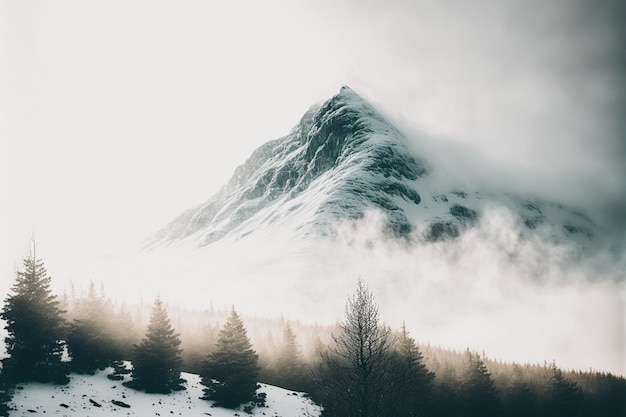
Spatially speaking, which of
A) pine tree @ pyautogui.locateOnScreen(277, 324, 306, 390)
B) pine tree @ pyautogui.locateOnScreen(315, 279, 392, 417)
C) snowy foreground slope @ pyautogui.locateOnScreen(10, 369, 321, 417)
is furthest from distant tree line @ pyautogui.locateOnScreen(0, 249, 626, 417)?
snowy foreground slope @ pyautogui.locateOnScreen(10, 369, 321, 417)

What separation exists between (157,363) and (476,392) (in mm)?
44356

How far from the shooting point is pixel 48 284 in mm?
41906

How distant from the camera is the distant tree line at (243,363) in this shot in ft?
58.9

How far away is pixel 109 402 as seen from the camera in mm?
38719

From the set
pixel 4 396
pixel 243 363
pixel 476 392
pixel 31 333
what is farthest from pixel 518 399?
pixel 4 396

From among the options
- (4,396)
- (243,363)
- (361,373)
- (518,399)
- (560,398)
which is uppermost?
(361,373)

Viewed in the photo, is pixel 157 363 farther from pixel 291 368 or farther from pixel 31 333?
pixel 291 368

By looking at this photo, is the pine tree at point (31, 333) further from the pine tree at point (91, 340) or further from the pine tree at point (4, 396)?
the pine tree at point (91, 340)

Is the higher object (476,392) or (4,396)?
(4,396)

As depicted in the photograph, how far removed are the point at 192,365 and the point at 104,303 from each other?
2123 centimetres

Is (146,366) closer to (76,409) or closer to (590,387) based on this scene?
(76,409)

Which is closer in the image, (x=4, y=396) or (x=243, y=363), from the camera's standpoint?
(x=4, y=396)

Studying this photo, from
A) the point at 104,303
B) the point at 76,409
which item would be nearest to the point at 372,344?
the point at 76,409

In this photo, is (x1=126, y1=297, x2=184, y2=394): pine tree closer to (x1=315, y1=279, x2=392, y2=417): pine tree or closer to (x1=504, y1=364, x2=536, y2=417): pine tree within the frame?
(x1=315, y1=279, x2=392, y2=417): pine tree
